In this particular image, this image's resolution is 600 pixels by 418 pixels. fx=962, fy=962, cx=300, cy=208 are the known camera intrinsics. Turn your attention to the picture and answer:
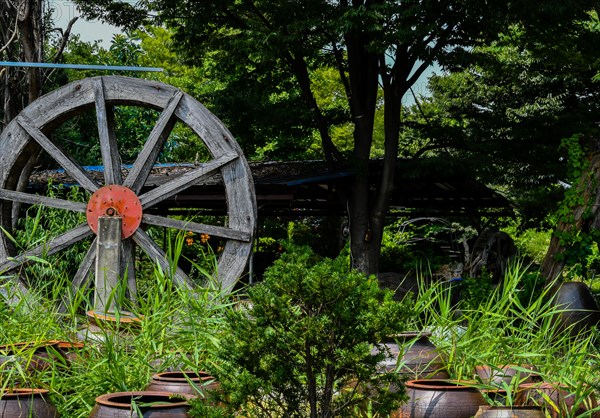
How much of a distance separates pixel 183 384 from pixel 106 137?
570cm

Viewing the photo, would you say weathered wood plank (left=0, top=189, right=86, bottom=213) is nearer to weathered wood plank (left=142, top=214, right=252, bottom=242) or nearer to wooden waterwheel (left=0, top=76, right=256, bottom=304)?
wooden waterwheel (left=0, top=76, right=256, bottom=304)

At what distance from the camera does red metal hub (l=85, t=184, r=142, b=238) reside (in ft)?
29.5

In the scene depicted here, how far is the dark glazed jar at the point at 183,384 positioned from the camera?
4.16m

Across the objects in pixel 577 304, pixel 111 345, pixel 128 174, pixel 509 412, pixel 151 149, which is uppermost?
pixel 151 149

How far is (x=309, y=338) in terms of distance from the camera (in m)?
3.88

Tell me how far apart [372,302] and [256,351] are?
1.70ft

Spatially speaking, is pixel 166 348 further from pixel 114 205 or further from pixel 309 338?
pixel 114 205

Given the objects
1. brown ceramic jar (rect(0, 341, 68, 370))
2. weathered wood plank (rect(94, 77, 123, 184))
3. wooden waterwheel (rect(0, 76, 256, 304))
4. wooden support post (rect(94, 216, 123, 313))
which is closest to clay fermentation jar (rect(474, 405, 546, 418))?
brown ceramic jar (rect(0, 341, 68, 370))

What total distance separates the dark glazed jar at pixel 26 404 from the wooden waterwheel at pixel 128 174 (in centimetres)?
458

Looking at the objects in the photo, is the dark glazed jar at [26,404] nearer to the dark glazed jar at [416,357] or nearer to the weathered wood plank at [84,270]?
the dark glazed jar at [416,357]

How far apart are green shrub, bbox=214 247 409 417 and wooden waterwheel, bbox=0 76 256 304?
4.83 metres

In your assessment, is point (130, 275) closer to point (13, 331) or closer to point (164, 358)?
point (13, 331)

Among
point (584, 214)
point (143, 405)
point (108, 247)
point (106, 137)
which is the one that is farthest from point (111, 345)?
point (584, 214)

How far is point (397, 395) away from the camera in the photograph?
3.91 metres
